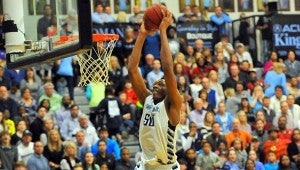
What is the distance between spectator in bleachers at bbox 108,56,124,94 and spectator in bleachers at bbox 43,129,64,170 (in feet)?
10.2

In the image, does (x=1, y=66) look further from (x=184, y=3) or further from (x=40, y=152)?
(x=184, y=3)

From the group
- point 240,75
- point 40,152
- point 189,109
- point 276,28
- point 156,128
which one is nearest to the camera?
point 156,128

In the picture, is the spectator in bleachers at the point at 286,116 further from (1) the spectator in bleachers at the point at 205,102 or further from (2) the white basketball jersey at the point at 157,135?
(2) the white basketball jersey at the point at 157,135

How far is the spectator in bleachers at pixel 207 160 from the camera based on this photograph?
54.0 ft

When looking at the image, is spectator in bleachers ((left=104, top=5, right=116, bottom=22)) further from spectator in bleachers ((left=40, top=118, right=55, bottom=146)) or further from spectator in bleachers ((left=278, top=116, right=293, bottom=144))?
spectator in bleachers ((left=40, top=118, right=55, bottom=146))

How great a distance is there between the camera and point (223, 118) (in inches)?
721

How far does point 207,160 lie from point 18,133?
3401mm

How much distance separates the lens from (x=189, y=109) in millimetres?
18234

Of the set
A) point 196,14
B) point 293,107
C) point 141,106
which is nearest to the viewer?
point 141,106

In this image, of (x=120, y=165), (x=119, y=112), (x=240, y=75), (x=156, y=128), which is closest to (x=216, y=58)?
(x=240, y=75)

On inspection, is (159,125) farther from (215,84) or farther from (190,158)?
(215,84)

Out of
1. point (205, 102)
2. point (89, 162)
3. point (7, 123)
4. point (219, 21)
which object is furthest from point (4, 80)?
point (219, 21)

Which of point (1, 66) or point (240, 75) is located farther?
point (240, 75)

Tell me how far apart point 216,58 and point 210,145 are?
14.2 ft
